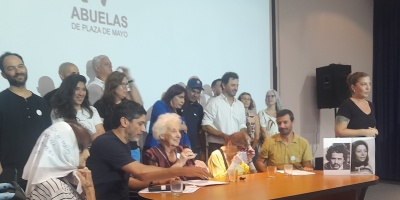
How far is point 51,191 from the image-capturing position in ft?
6.07

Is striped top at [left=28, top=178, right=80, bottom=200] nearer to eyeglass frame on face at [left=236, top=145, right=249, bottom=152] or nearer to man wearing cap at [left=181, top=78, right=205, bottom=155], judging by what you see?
eyeglass frame on face at [left=236, top=145, right=249, bottom=152]

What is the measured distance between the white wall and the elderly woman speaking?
292 centimetres

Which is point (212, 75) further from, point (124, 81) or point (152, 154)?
point (152, 154)

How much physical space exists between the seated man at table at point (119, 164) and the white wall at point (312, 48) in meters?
3.40

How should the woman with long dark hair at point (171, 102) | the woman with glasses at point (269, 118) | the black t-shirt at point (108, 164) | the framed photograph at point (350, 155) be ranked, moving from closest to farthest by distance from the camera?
the black t-shirt at point (108, 164) → the framed photograph at point (350, 155) → the woman with long dark hair at point (171, 102) → the woman with glasses at point (269, 118)

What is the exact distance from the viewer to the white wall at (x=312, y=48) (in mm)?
5785

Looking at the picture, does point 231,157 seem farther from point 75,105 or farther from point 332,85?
point 332,85

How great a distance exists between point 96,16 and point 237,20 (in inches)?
71.5

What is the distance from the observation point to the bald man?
3.34 meters

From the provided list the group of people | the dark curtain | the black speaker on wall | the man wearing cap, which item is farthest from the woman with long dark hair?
the dark curtain

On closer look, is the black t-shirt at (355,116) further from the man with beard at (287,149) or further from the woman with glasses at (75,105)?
the woman with glasses at (75,105)

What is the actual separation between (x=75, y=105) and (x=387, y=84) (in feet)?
17.3

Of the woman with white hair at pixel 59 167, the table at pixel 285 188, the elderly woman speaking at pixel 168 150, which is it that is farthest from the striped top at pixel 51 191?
the elderly woman speaking at pixel 168 150

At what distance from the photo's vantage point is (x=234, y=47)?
4848mm
